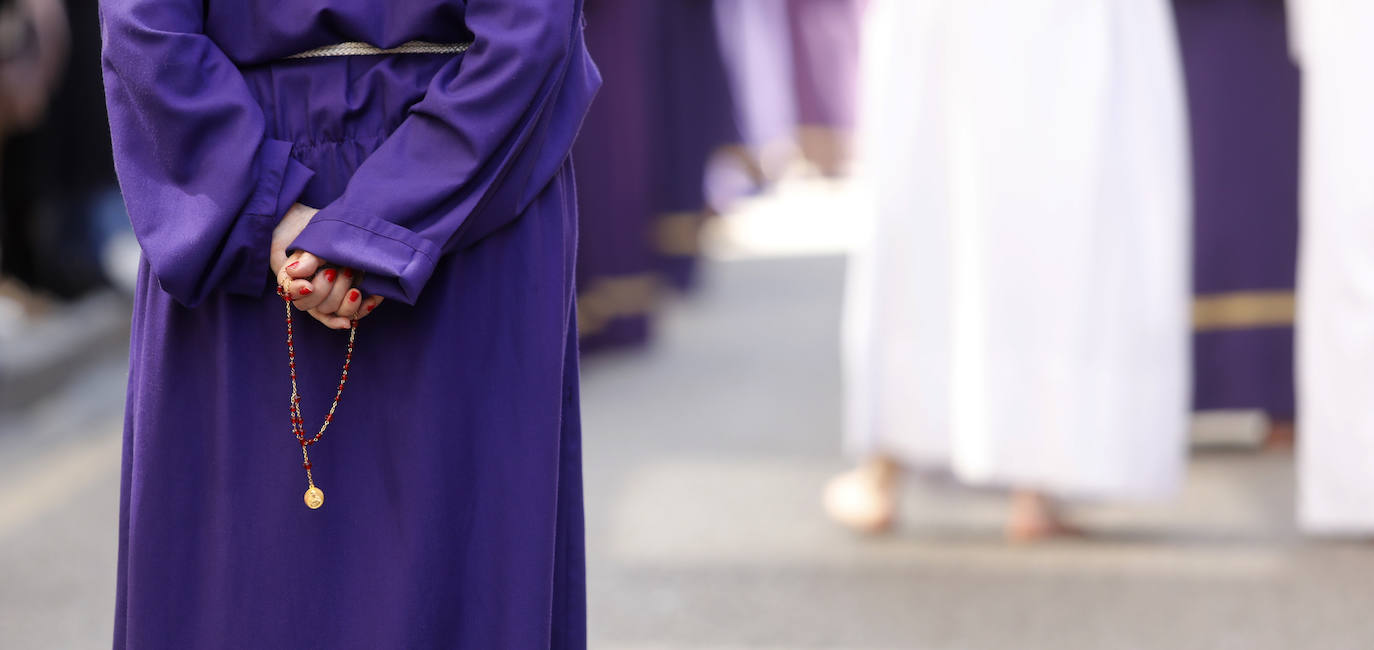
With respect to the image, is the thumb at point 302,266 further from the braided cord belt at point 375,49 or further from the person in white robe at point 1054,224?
the person in white robe at point 1054,224

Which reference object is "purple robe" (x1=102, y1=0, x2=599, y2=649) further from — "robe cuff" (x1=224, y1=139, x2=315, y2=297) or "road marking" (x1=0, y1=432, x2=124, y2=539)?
"road marking" (x1=0, y1=432, x2=124, y2=539)

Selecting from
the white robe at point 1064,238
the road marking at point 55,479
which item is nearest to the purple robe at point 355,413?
the white robe at point 1064,238

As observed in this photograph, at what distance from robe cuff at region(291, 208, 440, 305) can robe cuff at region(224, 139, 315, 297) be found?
0.05m

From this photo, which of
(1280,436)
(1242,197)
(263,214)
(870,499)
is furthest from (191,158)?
(1280,436)

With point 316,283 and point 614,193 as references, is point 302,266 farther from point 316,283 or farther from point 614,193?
point 614,193

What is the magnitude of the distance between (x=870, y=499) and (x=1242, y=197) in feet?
3.34

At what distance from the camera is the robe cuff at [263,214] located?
1252 mm

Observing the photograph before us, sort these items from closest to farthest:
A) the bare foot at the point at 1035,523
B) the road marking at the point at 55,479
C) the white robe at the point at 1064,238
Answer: the white robe at the point at 1064,238, the bare foot at the point at 1035,523, the road marking at the point at 55,479

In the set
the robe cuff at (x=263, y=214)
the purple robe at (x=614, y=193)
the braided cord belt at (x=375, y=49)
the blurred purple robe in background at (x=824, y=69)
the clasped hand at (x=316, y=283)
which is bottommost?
the clasped hand at (x=316, y=283)

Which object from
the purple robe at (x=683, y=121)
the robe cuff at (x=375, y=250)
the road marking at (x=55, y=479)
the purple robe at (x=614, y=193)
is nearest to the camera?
the robe cuff at (x=375, y=250)

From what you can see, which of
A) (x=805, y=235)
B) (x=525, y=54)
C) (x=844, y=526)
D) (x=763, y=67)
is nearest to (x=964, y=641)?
(x=844, y=526)

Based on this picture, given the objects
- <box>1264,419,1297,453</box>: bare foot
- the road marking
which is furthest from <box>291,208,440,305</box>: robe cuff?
<box>1264,419,1297,453</box>: bare foot

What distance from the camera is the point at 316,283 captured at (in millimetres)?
1220

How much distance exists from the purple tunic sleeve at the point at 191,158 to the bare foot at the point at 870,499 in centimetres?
162
